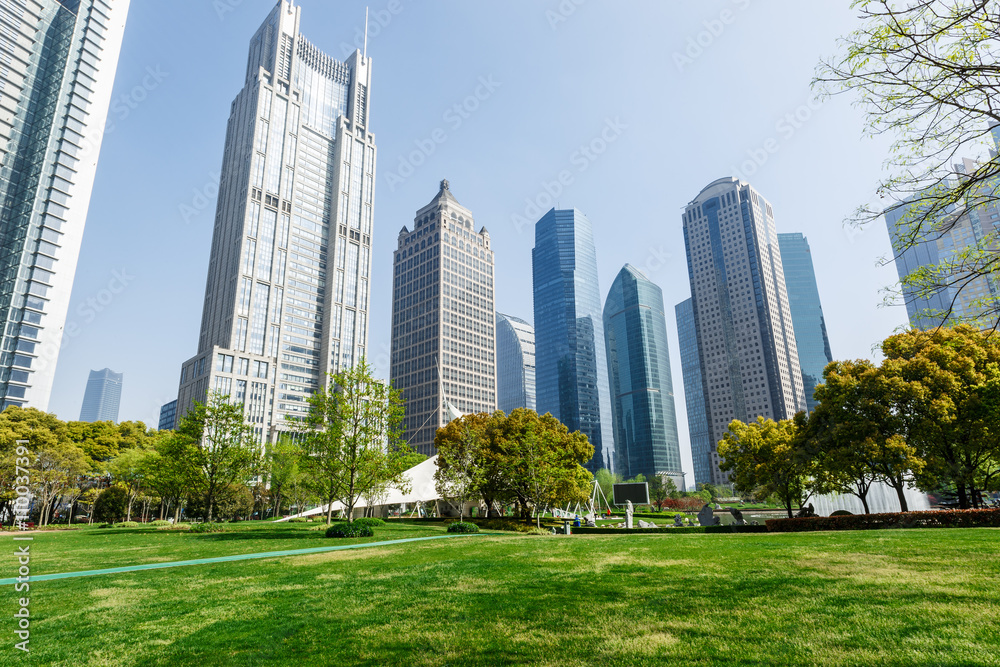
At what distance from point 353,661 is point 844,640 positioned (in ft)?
18.2

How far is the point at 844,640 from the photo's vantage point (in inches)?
215

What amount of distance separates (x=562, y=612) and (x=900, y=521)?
22.1 metres

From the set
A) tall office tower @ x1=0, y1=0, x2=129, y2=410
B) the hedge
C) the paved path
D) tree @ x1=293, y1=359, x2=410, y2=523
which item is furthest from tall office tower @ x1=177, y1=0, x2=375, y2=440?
the hedge

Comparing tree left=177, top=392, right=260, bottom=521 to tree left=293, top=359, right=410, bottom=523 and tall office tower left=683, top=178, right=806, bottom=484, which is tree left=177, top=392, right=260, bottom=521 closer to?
tree left=293, top=359, right=410, bottom=523

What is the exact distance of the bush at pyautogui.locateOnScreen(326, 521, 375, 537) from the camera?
24.2 metres

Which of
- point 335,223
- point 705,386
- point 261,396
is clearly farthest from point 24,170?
point 705,386

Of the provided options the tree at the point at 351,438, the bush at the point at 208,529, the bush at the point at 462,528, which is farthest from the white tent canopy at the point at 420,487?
the tree at the point at 351,438

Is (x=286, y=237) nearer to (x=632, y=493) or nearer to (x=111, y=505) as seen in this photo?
(x=111, y=505)

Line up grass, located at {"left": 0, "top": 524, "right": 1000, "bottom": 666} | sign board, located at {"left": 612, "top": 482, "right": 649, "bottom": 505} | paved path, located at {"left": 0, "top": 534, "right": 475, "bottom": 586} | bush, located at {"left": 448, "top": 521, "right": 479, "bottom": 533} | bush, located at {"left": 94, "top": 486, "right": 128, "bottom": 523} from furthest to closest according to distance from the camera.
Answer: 1. bush, located at {"left": 94, "top": 486, "right": 128, "bottom": 523}
2. sign board, located at {"left": 612, "top": 482, "right": 649, "bottom": 505}
3. bush, located at {"left": 448, "top": 521, "right": 479, "bottom": 533}
4. paved path, located at {"left": 0, "top": 534, "right": 475, "bottom": 586}
5. grass, located at {"left": 0, "top": 524, "right": 1000, "bottom": 666}

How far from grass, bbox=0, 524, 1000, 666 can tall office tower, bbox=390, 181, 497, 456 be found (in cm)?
12586

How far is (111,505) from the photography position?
55000 mm

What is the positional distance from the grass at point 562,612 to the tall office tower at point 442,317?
4955 inches

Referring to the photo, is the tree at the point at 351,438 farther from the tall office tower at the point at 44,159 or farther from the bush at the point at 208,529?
the tall office tower at the point at 44,159

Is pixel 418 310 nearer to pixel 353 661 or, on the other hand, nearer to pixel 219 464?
pixel 219 464
